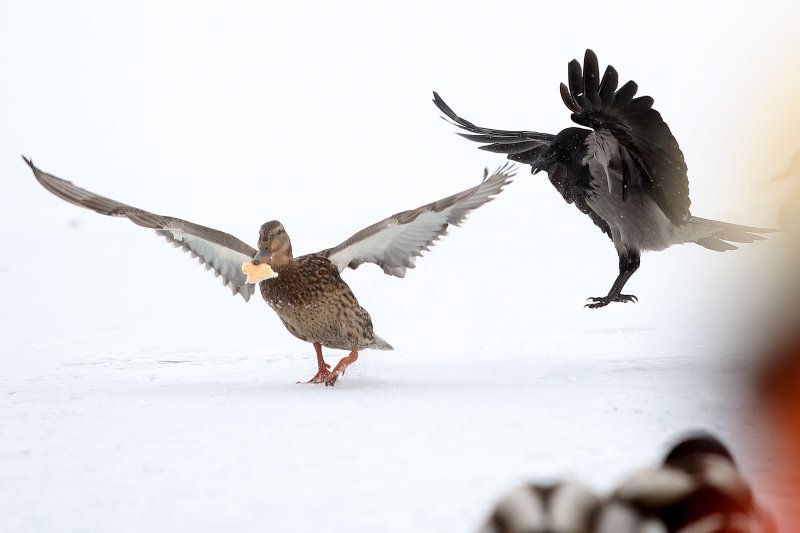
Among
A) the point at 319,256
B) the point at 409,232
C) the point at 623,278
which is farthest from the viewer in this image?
the point at 623,278

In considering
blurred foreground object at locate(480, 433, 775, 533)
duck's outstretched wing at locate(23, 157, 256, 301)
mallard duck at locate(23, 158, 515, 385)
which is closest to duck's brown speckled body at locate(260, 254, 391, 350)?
mallard duck at locate(23, 158, 515, 385)

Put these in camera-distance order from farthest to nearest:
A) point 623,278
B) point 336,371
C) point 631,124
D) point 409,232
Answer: point 623,278
point 631,124
point 409,232
point 336,371

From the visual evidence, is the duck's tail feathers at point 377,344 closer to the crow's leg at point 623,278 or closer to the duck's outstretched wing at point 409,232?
the duck's outstretched wing at point 409,232

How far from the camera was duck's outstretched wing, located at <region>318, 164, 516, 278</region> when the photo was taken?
5.60 metres

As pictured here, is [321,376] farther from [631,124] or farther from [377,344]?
[631,124]

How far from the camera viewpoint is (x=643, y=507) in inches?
87.7

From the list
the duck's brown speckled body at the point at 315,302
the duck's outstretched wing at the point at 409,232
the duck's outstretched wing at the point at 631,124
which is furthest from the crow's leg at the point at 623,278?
the duck's brown speckled body at the point at 315,302

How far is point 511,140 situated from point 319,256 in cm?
264

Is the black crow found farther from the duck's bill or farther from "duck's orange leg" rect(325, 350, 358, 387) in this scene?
the duck's bill

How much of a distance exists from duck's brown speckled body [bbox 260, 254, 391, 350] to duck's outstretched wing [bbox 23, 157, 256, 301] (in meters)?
0.53

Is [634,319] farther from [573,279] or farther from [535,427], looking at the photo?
[535,427]

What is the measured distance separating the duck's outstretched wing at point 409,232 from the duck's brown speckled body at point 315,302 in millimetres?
231

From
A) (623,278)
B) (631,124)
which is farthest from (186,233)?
(623,278)

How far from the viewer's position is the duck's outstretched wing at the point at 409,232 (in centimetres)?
560
